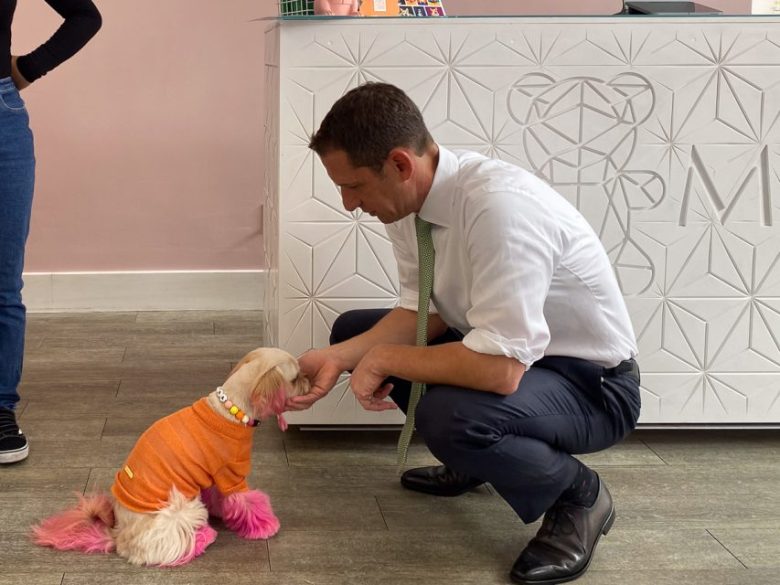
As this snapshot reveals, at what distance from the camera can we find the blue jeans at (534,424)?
1.70m

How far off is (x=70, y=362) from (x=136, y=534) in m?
1.40

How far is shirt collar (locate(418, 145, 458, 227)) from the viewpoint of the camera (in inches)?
68.1

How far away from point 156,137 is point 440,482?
2.09 metres

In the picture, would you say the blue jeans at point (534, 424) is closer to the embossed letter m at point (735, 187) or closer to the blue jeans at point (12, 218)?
the embossed letter m at point (735, 187)

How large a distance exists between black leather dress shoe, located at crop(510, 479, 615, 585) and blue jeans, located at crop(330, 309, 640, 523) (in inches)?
2.6

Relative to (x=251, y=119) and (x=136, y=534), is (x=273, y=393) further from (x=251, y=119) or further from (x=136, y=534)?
(x=251, y=119)

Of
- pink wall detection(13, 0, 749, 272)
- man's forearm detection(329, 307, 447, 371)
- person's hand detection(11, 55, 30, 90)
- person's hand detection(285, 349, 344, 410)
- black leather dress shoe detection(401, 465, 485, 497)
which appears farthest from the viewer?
pink wall detection(13, 0, 749, 272)

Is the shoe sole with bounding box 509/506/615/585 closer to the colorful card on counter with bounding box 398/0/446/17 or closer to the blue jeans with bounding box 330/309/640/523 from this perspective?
the blue jeans with bounding box 330/309/640/523

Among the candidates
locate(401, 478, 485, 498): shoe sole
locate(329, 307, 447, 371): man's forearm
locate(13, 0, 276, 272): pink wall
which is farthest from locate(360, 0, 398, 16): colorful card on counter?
locate(13, 0, 276, 272): pink wall

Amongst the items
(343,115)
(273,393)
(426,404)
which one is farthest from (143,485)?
(343,115)

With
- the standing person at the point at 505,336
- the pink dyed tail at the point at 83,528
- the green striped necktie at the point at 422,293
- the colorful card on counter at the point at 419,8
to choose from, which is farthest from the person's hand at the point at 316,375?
the colorful card on counter at the point at 419,8

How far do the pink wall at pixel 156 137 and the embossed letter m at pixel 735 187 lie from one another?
62.9 inches

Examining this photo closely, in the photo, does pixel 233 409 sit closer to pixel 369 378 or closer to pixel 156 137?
pixel 369 378

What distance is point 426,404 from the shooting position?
69.2 inches
